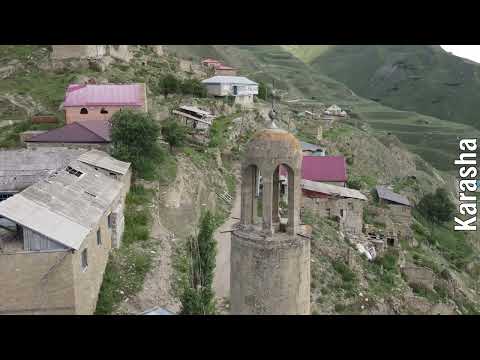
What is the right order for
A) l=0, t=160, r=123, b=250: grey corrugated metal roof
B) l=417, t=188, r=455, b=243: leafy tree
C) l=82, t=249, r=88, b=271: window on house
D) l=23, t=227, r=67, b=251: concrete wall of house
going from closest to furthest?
l=23, t=227, r=67, b=251: concrete wall of house, l=0, t=160, r=123, b=250: grey corrugated metal roof, l=82, t=249, r=88, b=271: window on house, l=417, t=188, r=455, b=243: leafy tree

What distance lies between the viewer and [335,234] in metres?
26.9

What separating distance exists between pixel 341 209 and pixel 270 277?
74.1 ft

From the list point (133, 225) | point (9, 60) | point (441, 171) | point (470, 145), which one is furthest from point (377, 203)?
point (441, 171)

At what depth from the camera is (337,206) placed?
98.8 ft

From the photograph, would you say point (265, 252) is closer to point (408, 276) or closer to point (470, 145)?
point (470, 145)

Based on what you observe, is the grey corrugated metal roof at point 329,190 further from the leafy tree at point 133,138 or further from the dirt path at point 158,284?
the dirt path at point 158,284

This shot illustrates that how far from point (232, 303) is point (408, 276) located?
20800 millimetres

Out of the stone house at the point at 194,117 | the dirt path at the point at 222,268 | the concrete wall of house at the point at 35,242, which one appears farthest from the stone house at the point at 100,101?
the concrete wall of house at the point at 35,242

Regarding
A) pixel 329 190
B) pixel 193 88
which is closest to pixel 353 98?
pixel 193 88

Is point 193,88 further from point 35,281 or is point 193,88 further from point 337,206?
point 35,281

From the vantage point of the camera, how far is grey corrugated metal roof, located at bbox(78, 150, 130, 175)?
20409 millimetres

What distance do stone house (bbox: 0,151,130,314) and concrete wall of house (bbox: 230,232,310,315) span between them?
5485mm

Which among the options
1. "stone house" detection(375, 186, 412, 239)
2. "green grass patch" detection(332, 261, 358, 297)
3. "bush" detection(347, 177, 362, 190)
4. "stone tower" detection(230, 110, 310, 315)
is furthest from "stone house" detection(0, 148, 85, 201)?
"bush" detection(347, 177, 362, 190)

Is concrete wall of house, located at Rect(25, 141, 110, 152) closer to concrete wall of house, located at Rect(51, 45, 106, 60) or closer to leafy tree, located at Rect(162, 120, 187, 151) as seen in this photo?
leafy tree, located at Rect(162, 120, 187, 151)
